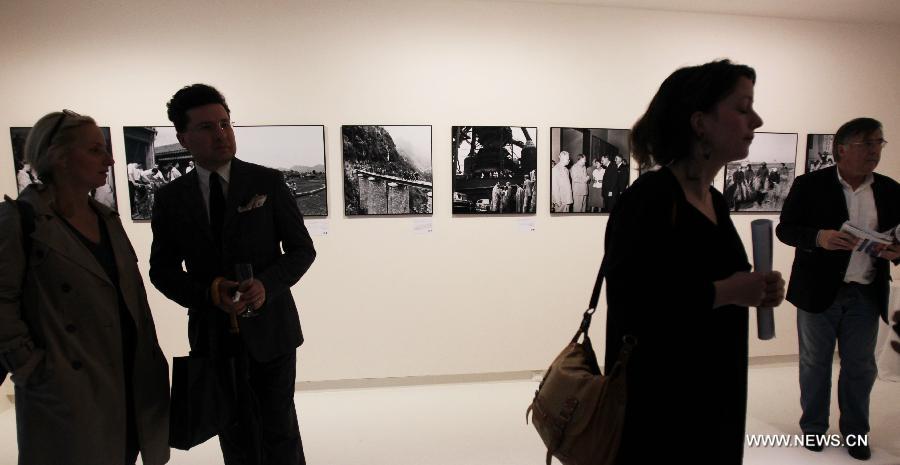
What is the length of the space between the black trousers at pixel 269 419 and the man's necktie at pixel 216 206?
47cm

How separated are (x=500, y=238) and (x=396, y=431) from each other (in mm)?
1683

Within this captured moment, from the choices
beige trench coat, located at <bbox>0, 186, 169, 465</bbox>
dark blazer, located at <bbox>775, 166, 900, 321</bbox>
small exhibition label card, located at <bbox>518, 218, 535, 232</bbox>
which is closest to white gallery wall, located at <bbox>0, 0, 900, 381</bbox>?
small exhibition label card, located at <bbox>518, 218, 535, 232</bbox>

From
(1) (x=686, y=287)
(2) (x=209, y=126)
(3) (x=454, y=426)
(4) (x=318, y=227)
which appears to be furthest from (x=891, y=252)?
(4) (x=318, y=227)

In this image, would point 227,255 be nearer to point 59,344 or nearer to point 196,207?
point 196,207

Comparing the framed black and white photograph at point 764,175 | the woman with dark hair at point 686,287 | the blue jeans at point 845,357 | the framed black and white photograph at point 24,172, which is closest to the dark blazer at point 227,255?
the woman with dark hair at point 686,287

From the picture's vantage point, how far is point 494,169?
3.76m

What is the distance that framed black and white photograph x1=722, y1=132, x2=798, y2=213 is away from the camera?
13.3ft

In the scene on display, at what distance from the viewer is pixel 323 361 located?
12.5 ft

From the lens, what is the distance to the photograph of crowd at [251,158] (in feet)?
11.5

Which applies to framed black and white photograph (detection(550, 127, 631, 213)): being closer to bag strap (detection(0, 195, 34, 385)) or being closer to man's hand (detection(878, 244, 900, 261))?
man's hand (detection(878, 244, 900, 261))

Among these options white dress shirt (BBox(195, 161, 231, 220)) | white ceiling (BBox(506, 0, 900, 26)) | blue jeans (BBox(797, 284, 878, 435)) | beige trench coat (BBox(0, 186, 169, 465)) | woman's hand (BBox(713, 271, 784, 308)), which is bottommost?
blue jeans (BBox(797, 284, 878, 435))

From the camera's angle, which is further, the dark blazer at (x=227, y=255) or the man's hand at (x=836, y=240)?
the man's hand at (x=836, y=240)

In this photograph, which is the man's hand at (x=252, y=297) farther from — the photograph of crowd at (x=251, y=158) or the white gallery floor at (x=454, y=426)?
the photograph of crowd at (x=251, y=158)

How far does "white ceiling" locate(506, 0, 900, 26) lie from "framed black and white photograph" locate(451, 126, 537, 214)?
113 centimetres
